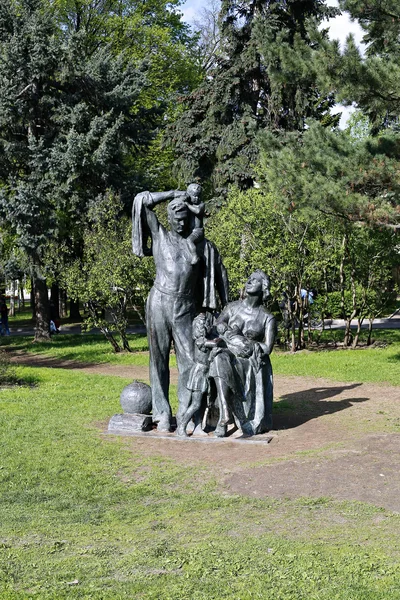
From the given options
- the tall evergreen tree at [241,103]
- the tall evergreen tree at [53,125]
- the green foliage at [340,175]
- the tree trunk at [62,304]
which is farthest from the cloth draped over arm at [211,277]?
the tree trunk at [62,304]

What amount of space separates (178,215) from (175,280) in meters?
0.81

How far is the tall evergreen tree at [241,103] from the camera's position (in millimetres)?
23078

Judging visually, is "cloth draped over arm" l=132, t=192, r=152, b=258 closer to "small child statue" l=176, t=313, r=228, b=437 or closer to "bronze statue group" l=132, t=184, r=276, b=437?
"bronze statue group" l=132, t=184, r=276, b=437

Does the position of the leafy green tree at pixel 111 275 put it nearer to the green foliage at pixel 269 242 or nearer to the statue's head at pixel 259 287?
the green foliage at pixel 269 242

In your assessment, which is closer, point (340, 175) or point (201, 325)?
point (201, 325)

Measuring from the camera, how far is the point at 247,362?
8.95 metres

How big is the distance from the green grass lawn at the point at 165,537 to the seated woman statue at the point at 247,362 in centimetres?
123

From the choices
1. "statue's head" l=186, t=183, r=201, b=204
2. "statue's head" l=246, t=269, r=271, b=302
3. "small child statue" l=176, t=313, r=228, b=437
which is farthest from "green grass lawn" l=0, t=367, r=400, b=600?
"statue's head" l=186, t=183, r=201, b=204

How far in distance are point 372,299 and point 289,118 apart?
7.19 meters

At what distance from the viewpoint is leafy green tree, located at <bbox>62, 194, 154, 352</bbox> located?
19812 millimetres

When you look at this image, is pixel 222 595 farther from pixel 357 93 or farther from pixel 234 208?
pixel 234 208

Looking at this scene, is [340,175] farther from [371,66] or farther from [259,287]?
[259,287]

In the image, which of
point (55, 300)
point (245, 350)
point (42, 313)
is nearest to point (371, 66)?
point (245, 350)

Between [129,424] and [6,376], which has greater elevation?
[6,376]
